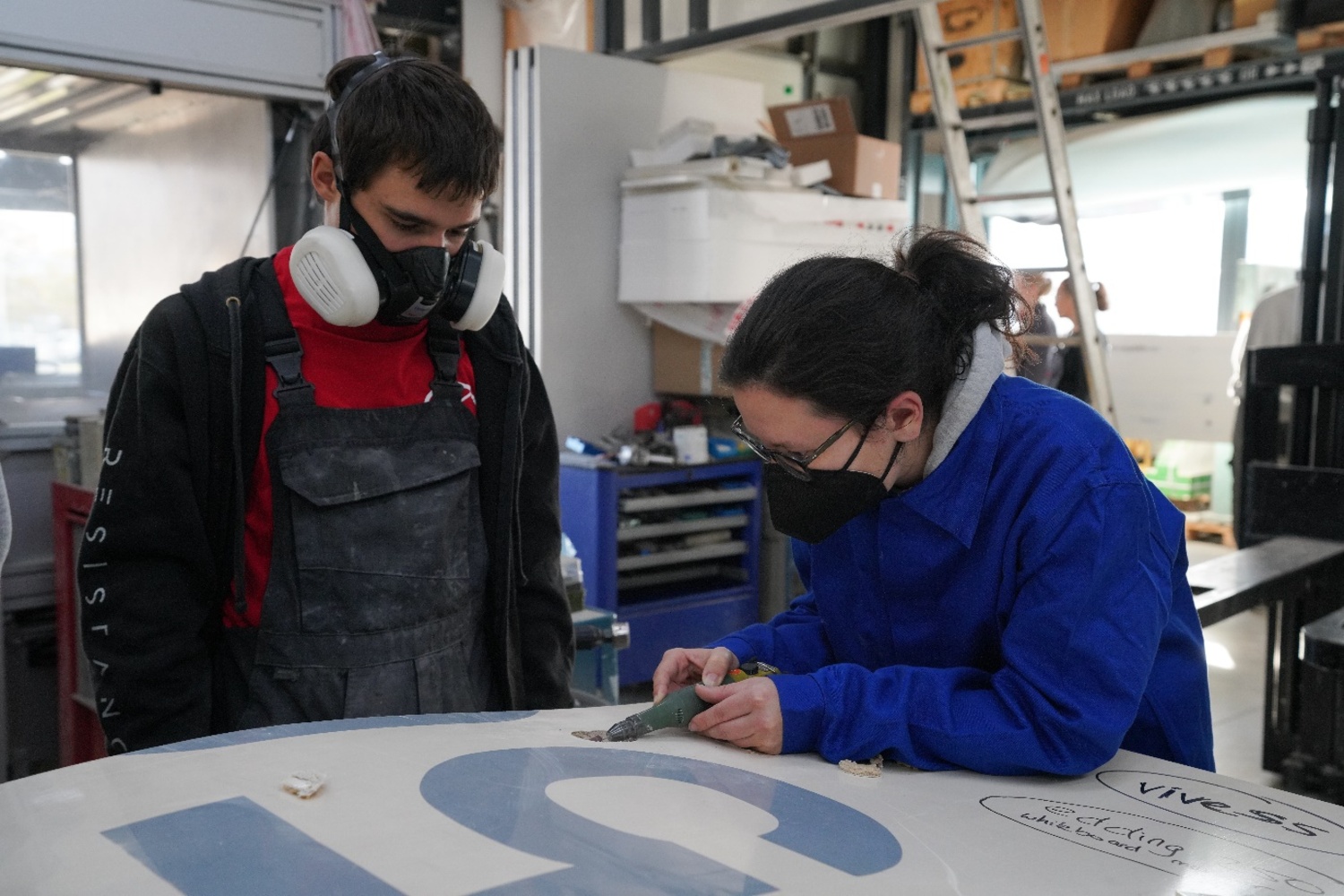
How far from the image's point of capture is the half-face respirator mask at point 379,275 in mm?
1390

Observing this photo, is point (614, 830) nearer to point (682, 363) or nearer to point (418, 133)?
point (418, 133)

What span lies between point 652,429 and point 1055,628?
10.4 feet

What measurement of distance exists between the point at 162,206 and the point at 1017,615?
3.00 metres

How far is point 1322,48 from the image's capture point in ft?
17.1

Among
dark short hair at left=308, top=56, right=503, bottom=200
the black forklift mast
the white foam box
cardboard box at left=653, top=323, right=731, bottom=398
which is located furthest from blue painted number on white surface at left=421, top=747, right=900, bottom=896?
cardboard box at left=653, top=323, right=731, bottom=398

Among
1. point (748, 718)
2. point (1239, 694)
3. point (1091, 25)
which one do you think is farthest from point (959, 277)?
point (1091, 25)

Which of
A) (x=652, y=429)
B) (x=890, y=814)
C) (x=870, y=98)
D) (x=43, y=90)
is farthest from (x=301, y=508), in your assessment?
(x=870, y=98)

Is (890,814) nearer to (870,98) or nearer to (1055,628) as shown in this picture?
(1055,628)

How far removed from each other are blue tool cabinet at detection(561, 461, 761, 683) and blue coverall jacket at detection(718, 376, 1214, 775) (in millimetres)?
2452

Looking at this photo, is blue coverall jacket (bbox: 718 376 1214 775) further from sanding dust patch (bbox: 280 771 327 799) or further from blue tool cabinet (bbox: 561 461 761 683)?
blue tool cabinet (bbox: 561 461 761 683)

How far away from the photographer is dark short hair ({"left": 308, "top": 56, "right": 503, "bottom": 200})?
55.0 inches

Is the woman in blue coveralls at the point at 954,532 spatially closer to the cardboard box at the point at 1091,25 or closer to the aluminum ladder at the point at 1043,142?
the aluminum ladder at the point at 1043,142

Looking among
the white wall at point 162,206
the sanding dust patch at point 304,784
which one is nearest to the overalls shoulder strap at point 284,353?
the sanding dust patch at point 304,784

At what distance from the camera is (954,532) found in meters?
1.13
